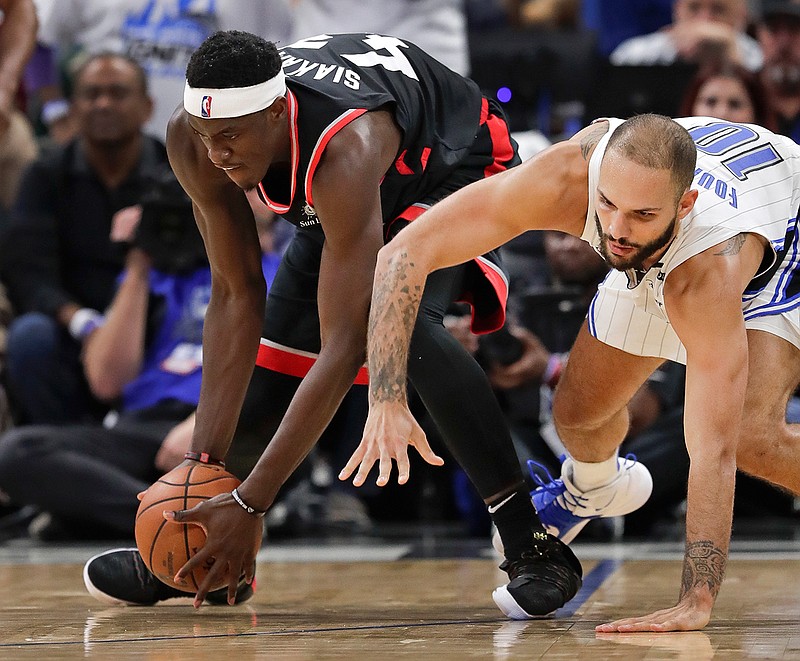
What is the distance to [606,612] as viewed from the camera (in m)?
3.30

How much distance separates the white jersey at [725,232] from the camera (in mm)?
2930

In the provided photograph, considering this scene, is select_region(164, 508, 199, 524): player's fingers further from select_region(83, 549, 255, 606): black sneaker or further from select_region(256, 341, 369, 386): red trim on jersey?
select_region(256, 341, 369, 386): red trim on jersey

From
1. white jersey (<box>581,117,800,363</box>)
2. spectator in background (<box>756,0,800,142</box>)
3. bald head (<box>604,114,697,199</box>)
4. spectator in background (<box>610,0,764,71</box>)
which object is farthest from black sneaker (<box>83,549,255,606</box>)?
spectator in background (<box>610,0,764,71</box>)

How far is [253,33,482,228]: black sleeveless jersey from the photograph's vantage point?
3.19 metres

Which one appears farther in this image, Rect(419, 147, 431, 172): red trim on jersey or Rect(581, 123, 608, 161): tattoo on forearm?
Rect(419, 147, 431, 172): red trim on jersey

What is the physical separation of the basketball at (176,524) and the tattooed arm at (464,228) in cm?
54

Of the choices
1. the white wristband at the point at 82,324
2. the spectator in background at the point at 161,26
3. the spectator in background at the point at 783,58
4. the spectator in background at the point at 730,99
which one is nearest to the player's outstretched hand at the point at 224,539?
the white wristband at the point at 82,324

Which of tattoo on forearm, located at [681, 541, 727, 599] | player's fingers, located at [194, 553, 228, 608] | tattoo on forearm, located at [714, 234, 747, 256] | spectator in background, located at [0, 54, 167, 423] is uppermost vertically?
tattoo on forearm, located at [714, 234, 747, 256]

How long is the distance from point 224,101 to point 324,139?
0.81ft

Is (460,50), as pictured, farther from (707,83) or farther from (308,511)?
(308,511)

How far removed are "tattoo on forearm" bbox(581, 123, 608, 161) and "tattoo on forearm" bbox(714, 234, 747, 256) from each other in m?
0.36

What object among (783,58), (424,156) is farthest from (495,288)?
(783,58)

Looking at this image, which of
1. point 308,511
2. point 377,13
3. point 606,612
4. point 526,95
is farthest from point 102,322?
point 606,612

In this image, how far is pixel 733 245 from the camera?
9.61 ft
